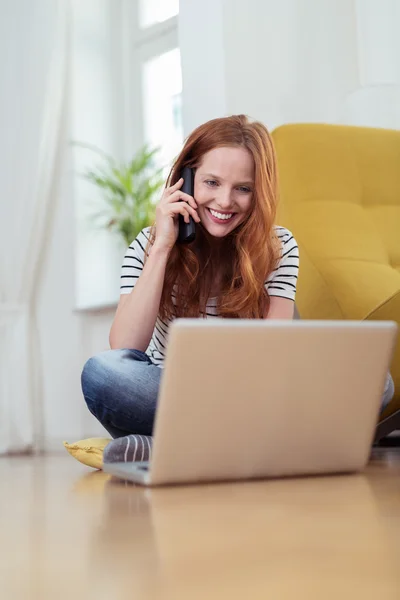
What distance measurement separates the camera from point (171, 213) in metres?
1.92

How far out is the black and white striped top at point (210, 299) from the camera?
1.92 m

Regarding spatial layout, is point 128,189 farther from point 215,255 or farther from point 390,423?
point 390,423

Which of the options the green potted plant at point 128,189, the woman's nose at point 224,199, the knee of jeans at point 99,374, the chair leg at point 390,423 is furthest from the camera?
the green potted plant at point 128,189

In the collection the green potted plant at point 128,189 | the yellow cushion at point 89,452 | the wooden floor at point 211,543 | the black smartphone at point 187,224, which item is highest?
the green potted plant at point 128,189

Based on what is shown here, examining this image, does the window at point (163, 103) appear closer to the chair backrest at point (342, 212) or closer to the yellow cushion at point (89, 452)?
the chair backrest at point (342, 212)

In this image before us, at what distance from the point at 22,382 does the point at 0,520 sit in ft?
10.6

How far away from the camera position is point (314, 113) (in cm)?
315

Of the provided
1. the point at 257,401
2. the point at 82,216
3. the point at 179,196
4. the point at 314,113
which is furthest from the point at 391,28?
the point at 257,401

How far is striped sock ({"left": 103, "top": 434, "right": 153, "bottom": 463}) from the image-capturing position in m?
1.61

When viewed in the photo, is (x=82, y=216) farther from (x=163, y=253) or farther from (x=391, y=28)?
(x=163, y=253)

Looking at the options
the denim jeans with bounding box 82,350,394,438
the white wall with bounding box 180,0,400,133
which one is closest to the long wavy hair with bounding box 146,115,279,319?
the denim jeans with bounding box 82,350,394,438

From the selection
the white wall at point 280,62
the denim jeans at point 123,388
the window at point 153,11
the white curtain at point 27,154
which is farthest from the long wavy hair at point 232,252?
the window at point 153,11

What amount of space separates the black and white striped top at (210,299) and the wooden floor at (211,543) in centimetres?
60

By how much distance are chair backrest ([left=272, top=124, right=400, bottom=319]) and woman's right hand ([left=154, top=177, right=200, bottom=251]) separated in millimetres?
458
